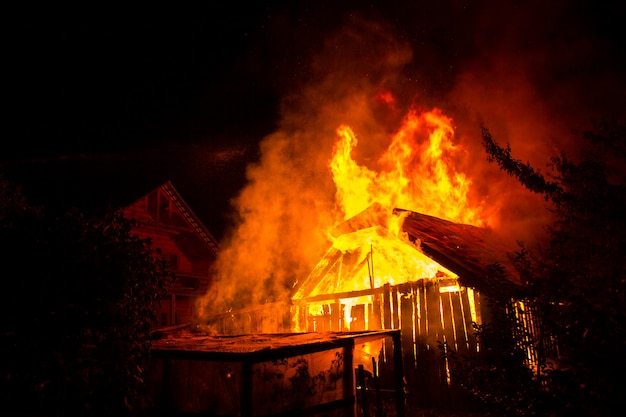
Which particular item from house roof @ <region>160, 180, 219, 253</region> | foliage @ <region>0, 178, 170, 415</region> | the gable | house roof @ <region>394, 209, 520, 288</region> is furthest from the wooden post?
house roof @ <region>160, 180, 219, 253</region>

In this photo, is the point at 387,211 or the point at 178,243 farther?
the point at 178,243

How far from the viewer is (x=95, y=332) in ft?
15.8

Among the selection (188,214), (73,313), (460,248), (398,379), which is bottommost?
(398,379)

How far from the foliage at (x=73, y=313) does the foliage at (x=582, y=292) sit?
4.53 metres

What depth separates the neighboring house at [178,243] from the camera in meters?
28.4

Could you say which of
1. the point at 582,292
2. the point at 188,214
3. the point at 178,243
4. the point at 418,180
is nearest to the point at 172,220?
the point at 188,214

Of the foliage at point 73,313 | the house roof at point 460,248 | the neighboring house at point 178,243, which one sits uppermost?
the neighboring house at point 178,243

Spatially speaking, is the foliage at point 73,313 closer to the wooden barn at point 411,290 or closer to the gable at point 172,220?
the wooden barn at point 411,290

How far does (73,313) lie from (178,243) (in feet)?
90.4

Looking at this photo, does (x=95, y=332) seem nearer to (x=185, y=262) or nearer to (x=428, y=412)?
(x=428, y=412)

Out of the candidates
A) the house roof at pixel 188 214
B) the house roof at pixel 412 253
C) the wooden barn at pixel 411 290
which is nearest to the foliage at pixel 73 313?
the wooden barn at pixel 411 290

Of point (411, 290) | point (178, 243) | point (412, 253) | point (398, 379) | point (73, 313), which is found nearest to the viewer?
point (73, 313)

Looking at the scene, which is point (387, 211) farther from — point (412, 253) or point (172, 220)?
point (172, 220)

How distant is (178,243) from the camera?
3131cm
